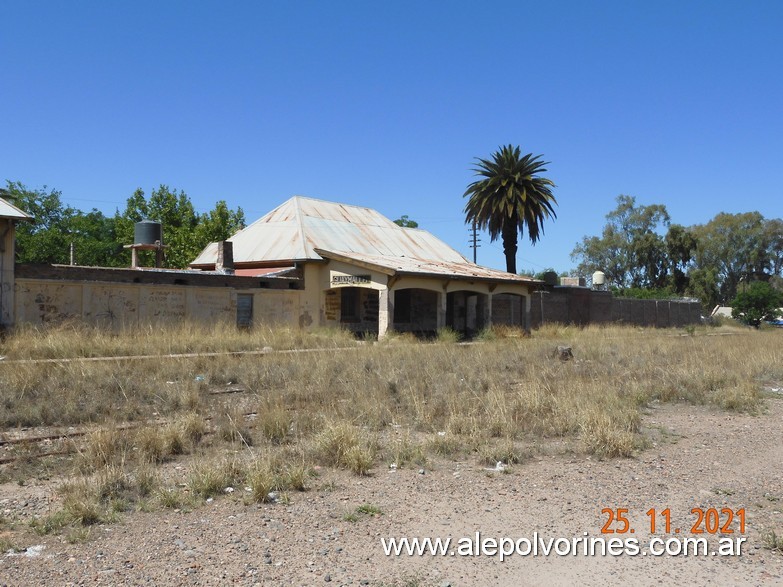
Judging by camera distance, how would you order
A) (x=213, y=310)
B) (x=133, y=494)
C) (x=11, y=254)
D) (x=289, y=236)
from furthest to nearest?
(x=289, y=236)
(x=213, y=310)
(x=11, y=254)
(x=133, y=494)

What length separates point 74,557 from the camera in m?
5.10

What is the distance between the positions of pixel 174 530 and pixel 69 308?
1856 centimetres

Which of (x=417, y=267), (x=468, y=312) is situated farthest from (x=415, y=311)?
(x=417, y=267)

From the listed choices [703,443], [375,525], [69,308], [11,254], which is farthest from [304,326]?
[375,525]

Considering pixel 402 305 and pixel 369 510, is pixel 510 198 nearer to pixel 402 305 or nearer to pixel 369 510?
pixel 402 305

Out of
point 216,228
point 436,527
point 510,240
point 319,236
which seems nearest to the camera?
point 436,527

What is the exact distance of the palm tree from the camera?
1700 inches

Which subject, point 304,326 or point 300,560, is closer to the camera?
point 300,560

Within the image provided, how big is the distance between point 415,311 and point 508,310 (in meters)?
6.17

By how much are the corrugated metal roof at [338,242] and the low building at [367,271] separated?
0.06 metres

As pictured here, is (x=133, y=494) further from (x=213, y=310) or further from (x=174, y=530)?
(x=213, y=310)

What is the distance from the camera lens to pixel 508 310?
3797cm

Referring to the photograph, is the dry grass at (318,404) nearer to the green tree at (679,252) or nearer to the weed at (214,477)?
the weed at (214,477)

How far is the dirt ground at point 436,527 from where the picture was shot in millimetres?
4879
